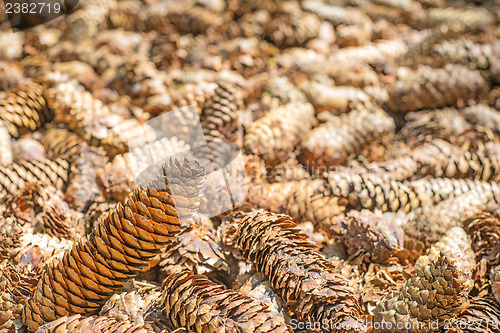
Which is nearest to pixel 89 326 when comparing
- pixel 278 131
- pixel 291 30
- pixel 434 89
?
pixel 278 131

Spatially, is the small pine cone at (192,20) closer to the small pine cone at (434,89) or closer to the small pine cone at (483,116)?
the small pine cone at (434,89)

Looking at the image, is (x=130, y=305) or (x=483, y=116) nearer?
(x=130, y=305)

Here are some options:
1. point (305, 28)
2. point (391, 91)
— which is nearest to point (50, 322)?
point (391, 91)

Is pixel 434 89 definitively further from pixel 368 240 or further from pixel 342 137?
pixel 368 240

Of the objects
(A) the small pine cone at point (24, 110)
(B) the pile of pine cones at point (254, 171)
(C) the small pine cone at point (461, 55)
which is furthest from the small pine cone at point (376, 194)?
(A) the small pine cone at point (24, 110)

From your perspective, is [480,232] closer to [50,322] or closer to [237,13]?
[50,322]

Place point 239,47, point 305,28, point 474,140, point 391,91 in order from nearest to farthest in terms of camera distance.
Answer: point 474,140
point 391,91
point 239,47
point 305,28
